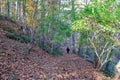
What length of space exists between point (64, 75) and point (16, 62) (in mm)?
3010

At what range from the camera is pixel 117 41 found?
1622cm

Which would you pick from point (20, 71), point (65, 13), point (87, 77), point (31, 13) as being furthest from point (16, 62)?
point (65, 13)

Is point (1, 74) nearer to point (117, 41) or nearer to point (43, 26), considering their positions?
point (117, 41)

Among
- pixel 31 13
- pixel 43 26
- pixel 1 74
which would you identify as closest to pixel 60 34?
pixel 43 26

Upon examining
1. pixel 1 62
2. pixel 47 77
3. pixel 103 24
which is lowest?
pixel 47 77

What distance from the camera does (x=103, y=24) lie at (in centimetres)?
1448

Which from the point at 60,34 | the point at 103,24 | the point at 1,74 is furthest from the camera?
the point at 60,34

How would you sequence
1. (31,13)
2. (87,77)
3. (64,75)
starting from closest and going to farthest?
1. (64,75)
2. (87,77)
3. (31,13)

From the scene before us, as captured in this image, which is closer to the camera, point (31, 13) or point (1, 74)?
point (1, 74)

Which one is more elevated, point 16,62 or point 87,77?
point 16,62

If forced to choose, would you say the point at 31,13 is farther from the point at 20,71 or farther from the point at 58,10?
the point at 20,71

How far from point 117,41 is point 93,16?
295 centimetres

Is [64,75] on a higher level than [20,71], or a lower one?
lower

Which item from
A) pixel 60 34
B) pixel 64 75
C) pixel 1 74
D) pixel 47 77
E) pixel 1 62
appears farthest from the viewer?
pixel 60 34
